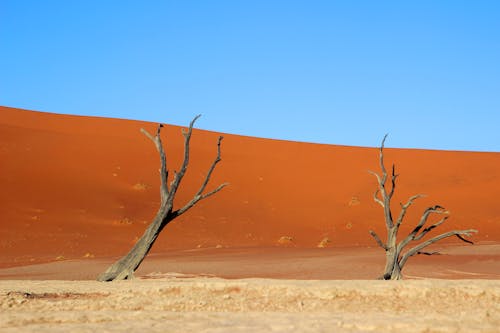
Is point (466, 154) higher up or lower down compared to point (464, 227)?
higher up

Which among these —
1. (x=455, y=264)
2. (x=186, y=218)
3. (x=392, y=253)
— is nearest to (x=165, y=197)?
(x=392, y=253)

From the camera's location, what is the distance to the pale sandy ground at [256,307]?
21.8 ft

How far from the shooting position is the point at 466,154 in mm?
48125

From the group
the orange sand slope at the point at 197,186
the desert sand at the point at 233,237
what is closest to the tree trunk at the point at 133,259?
the desert sand at the point at 233,237

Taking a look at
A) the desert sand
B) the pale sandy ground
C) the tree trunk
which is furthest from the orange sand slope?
the pale sandy ground

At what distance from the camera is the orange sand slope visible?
87.2ft

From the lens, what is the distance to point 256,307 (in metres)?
7.99

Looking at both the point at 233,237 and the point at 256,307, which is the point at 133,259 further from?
the point at 233,237

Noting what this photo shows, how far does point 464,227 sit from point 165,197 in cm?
2045

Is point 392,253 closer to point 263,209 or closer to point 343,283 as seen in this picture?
point 343,283

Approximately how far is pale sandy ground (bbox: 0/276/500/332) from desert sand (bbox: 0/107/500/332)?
24 millimetres

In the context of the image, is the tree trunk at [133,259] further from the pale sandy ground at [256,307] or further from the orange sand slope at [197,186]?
the orange sand slope at [197,186]

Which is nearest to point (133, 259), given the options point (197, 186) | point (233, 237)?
point (233, 237)

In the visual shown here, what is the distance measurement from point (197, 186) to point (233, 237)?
8.19 meters
